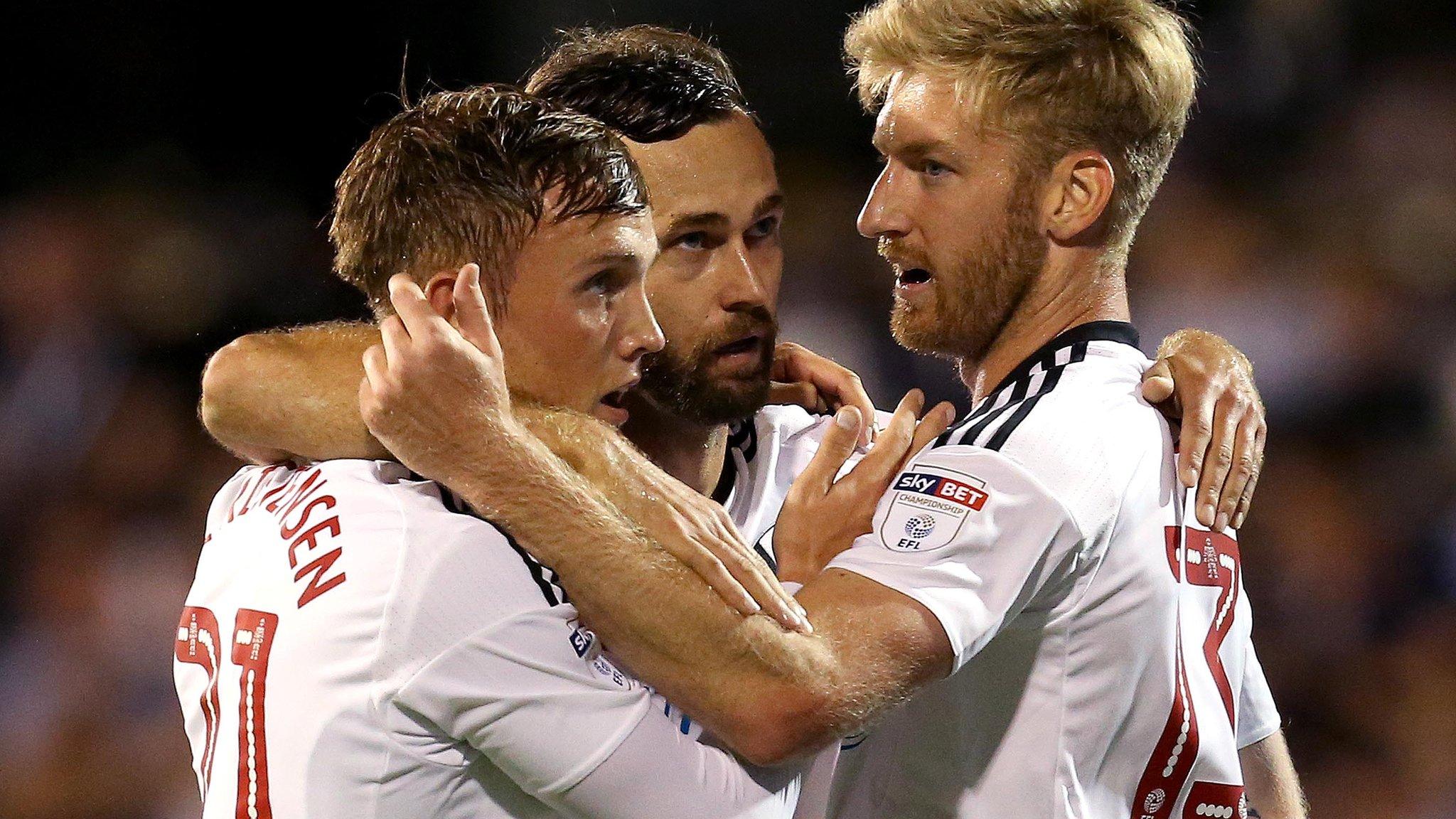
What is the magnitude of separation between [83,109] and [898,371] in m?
3.90

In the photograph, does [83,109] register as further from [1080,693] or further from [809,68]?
[1080,693]

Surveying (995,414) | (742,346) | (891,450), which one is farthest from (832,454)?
(742,346)

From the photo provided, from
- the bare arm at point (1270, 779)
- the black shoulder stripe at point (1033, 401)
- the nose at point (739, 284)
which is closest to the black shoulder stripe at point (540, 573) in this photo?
the black shoulder stripe at point (1033, 401)

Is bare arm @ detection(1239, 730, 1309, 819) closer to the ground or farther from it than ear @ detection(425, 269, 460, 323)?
closer to the ground

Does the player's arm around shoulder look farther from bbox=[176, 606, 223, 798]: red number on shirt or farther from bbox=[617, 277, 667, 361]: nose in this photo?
bbox=[176, 606, 223, 798]: red number on shirt

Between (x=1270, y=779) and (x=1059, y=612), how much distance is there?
1.00 meters

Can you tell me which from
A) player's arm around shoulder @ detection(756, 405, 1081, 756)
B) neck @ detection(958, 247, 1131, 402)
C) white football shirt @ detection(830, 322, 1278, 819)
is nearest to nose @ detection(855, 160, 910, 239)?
neck @ detection(958, 247, 1131, 402)

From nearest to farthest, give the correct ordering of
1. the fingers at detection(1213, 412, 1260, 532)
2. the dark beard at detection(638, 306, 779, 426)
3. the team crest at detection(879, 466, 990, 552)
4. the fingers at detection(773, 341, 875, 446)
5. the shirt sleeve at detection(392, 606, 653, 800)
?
the shirt sleeve at detection(392, 606, 653, 800), the team crest at detection(879, 466, 990, 552), the fingers at detection(1213, 412, 1260, 532), the dark beard at detection(638, 306, 779, 426), the fingers at detection(773, 341, 875, 446)

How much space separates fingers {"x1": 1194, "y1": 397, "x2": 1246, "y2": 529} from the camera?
238 cm

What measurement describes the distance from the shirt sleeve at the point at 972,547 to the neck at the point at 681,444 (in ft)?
3.33

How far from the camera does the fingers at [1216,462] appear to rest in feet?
7.80

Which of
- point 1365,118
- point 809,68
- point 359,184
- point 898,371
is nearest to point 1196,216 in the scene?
point 1365,118

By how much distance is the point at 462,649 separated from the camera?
1.87 metres

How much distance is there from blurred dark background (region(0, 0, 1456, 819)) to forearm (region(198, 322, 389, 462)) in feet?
11.9
